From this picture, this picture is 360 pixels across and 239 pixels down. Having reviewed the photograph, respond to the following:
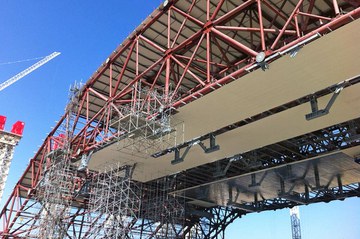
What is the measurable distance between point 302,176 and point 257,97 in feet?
43.6

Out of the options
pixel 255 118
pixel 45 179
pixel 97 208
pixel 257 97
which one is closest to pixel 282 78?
pixel 257 97

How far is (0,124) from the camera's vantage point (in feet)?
167

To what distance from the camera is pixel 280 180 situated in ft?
94.8

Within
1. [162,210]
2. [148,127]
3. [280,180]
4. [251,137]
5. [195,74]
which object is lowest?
[162,210]

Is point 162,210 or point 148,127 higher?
point 148,127

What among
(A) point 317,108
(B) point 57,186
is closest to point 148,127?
(A) point 317,108

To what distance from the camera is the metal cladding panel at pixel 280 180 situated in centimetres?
2525

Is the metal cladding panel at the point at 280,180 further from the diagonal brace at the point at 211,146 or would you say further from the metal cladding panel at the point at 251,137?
the diagonal brace at the point at 211,146

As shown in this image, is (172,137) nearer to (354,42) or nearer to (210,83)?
(210,83)

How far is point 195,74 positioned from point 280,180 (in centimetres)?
1130

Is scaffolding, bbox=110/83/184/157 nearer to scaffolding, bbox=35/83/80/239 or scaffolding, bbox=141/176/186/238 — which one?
scaffolding, bbox=35/83/80/239

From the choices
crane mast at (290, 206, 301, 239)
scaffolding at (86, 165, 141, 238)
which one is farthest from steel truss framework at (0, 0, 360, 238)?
crane mast at (290, 206, 301, 239)

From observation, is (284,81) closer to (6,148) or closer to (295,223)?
(6,148)

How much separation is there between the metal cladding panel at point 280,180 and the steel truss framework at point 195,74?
0.77 meters
